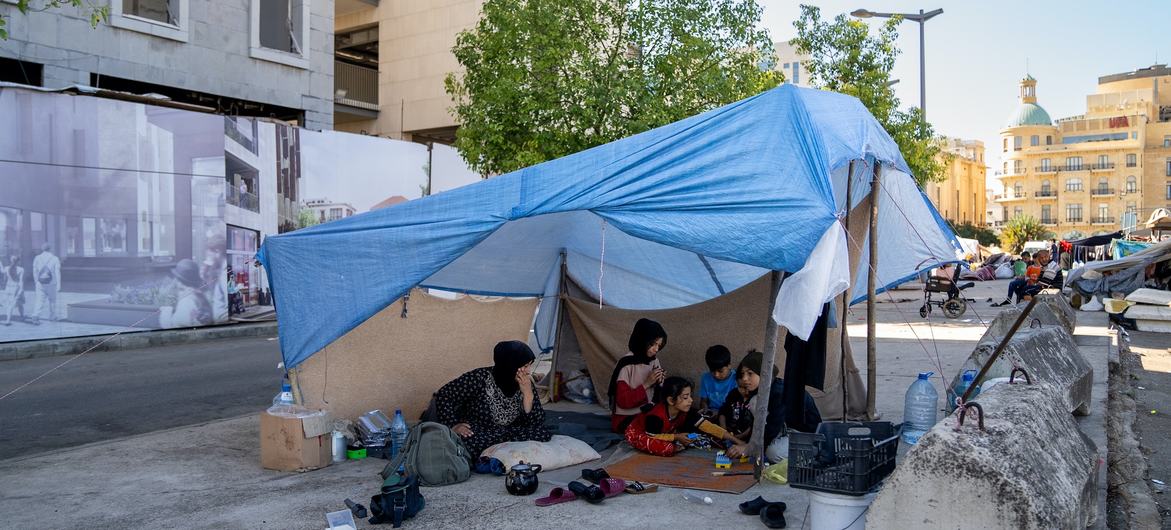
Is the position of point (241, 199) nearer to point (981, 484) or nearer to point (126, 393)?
point (126, 393)

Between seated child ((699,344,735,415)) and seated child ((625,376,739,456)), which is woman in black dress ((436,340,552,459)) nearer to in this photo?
seated child ((625,376,739,456))

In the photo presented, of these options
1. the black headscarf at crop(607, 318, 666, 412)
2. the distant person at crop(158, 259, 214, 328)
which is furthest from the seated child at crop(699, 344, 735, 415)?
the distant person at crop(158, 259, 214, 328)

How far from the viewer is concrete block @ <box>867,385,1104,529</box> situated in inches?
143

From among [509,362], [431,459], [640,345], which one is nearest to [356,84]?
[640,345]

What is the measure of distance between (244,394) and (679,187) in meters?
6.05

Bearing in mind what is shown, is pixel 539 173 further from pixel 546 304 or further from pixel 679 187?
pixel 546 304

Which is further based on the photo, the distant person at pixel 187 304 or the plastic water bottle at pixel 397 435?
the distant person at pixel 187 304

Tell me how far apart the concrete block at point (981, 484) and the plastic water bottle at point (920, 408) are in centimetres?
269

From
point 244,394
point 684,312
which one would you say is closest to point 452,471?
point 684,312

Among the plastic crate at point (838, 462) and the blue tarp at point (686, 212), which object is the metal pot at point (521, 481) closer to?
the blue tarp at point (686, 212)

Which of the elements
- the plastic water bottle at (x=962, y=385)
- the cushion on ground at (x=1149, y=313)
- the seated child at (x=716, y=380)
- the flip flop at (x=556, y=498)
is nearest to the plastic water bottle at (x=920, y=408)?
the plastic water bottle at (x=962, y=385)

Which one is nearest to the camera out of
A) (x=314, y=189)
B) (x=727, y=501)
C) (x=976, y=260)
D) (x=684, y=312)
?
(x=727, y=501)

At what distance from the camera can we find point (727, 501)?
5.35m

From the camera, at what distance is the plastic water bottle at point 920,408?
6.88m
